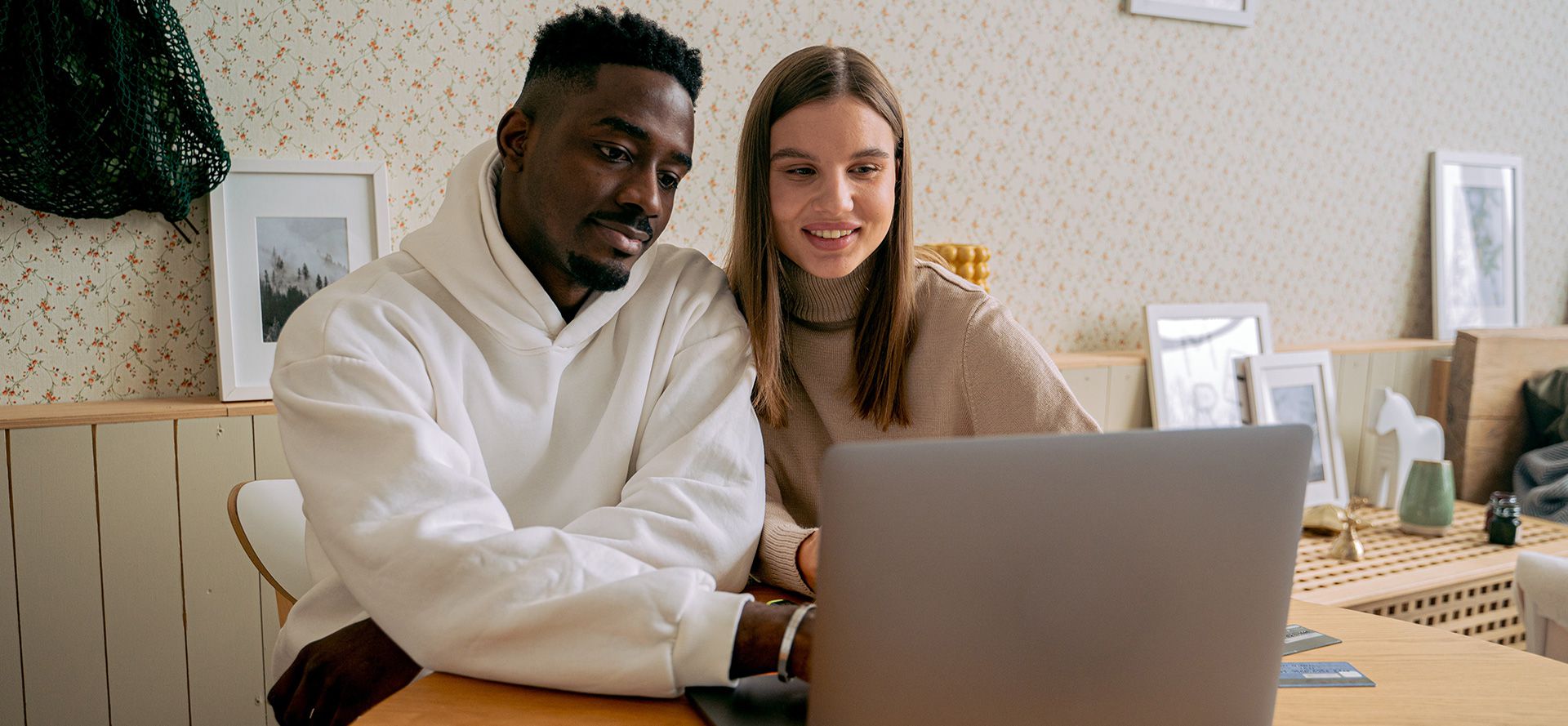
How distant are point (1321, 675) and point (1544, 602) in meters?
0.91

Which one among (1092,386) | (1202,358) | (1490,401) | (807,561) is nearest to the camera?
(807,561)

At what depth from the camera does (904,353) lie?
140cm

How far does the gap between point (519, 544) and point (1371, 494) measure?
2.54 metres

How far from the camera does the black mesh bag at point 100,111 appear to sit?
144 centimetres

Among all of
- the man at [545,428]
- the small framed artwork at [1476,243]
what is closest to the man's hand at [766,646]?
the man at [545,428]

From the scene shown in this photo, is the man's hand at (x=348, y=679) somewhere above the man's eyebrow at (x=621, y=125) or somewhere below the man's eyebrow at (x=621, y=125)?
below

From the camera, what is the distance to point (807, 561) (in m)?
1.11

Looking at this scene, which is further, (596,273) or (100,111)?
(100,111)

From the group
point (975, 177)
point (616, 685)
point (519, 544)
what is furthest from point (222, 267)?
point (975, 177)

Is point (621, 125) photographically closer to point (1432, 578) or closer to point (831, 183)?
point (831, 183)

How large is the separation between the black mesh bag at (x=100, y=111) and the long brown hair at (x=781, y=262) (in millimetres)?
896

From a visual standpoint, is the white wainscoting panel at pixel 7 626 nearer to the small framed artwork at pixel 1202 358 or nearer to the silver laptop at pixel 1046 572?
the silver laptop at pixel 1046 572

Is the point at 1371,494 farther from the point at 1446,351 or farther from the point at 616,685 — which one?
the point at 616,685

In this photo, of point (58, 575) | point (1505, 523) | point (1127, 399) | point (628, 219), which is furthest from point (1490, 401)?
point (58, 575)
